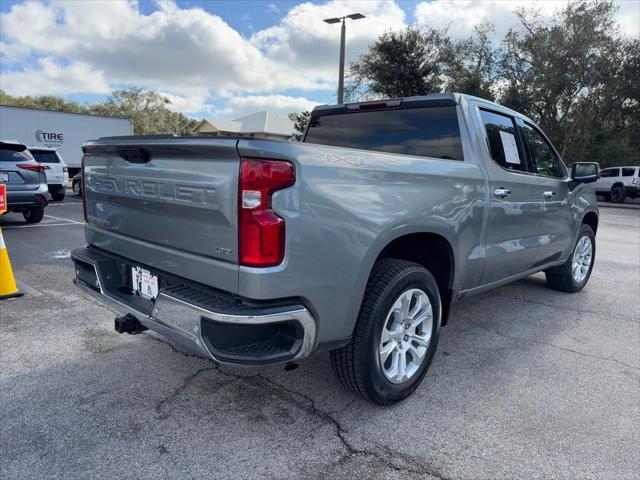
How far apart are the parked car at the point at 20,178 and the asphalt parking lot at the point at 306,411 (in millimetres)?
5386

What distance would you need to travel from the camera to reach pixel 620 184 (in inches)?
915

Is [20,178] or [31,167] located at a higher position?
[31,167]

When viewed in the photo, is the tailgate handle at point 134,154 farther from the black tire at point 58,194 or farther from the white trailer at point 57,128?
the white trailer at point 57,128

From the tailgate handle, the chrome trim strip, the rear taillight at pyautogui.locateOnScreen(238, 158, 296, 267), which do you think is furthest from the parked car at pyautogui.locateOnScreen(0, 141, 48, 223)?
the rear taillight at pyautogui.locateOnScreen(238, 158, 296, 267)

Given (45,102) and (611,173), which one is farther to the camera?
(45,102)

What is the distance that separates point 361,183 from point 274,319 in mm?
808

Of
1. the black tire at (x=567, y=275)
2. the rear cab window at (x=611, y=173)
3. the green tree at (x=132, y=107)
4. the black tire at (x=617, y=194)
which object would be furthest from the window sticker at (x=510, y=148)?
the green tree at (x=132, y=107)

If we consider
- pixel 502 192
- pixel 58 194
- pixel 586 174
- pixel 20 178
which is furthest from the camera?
pixel 58 194

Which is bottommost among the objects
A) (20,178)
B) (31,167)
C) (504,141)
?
(20,178)

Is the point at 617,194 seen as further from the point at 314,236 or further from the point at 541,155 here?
the point at 314,236

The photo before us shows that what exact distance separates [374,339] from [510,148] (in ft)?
7.33

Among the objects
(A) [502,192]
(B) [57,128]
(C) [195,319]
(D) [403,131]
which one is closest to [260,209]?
(C) [195,319]

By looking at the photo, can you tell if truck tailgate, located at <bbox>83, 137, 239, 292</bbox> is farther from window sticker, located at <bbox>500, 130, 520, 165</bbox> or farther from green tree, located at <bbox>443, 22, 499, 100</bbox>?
green tree, located at <bbox>443, 22, 499, 100</bbox>

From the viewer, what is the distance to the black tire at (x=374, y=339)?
254 cm
